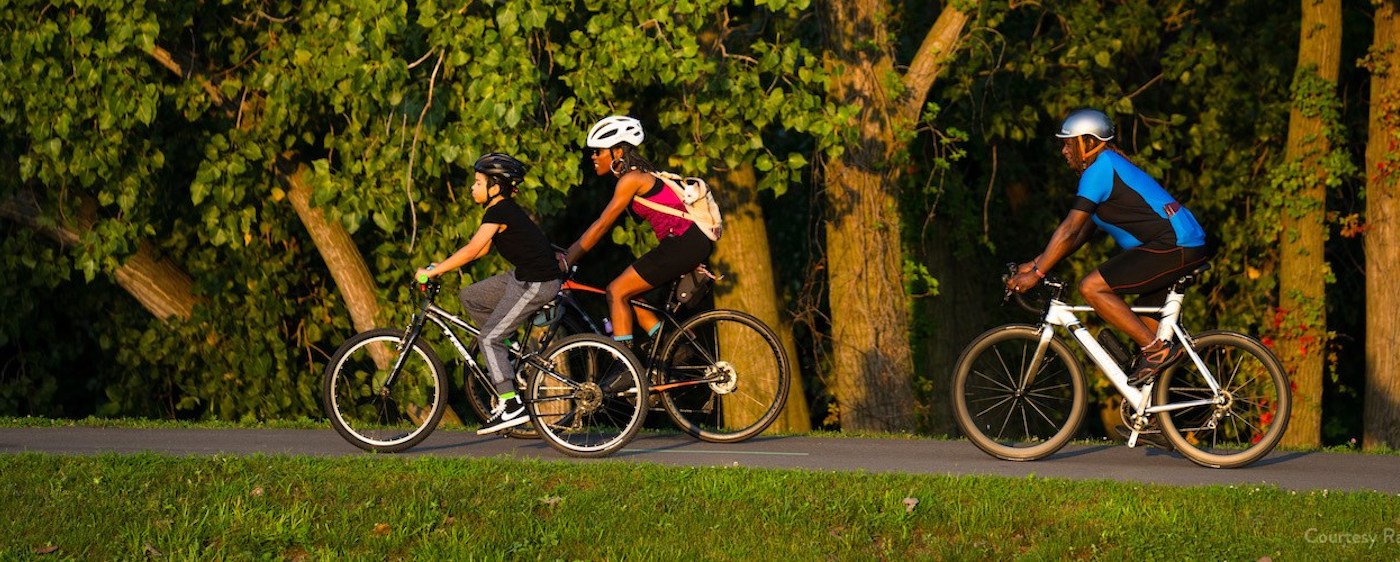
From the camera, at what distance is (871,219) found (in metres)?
14.1

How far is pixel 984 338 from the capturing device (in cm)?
997

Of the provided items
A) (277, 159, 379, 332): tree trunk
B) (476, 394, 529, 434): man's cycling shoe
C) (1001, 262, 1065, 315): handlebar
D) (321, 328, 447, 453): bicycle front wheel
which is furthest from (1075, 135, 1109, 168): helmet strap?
(277, 159, 379, 332): tree trunk

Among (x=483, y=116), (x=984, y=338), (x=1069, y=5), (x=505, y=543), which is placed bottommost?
(x=505, y=543)

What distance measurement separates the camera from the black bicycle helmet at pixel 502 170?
33.9ft

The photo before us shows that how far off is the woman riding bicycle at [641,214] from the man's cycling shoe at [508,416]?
63cm

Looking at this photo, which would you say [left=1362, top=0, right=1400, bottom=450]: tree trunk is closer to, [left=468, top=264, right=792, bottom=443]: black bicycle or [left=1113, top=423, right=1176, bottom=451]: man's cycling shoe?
[left=1113, top=423, right=1176, bottom=451]: man's cycling shoe

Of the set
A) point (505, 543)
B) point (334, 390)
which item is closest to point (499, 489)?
point (505, 543)

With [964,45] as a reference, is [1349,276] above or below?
below

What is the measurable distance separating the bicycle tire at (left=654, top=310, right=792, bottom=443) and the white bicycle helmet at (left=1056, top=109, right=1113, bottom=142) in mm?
1963

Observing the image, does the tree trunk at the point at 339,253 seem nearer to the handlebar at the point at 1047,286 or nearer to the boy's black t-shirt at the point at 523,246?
the boy's black t-shirt at the point at 523,246

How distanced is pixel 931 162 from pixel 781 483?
A: 7.13m

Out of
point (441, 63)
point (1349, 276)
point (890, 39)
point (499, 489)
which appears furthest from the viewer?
point (1349, 276)

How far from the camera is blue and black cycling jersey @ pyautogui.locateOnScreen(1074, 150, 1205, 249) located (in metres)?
9.67

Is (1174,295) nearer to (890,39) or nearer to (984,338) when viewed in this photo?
(984,338)
